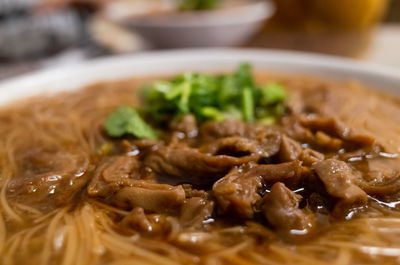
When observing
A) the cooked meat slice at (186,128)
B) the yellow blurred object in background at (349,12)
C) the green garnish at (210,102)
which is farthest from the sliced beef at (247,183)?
the yellow blurred object in background at (349,12)

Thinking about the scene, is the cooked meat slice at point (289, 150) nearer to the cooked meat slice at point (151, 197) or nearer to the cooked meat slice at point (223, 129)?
the cooked meat slice at point (223, 129)

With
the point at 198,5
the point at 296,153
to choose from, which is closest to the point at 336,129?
the point at 296,153

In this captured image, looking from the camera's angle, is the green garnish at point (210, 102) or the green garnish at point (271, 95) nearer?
the green garnish at point (210, 102)

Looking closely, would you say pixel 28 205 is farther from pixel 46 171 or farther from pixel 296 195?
pixel 296 195

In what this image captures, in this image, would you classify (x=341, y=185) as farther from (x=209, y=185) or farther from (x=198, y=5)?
(x=198, y=5)

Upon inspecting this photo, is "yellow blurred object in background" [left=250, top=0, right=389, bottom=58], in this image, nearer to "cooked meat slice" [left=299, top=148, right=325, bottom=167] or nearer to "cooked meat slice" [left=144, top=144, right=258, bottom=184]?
"cooked meat slice" [left=299, top=148, right=325, bottom=167]

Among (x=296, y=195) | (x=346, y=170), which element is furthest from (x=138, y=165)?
(x=346, y=170)
